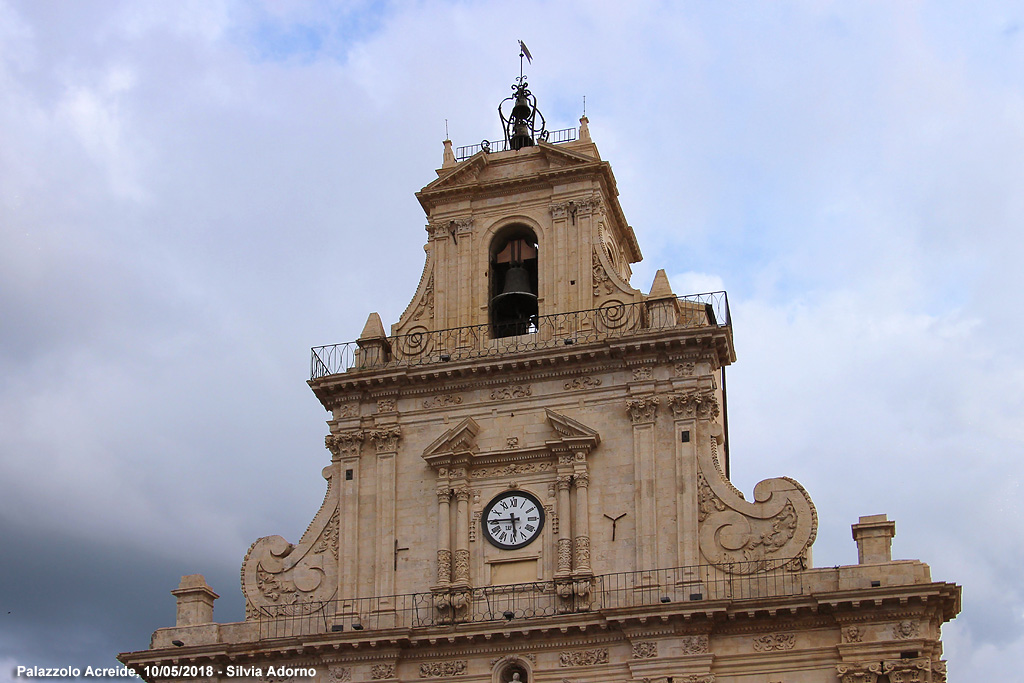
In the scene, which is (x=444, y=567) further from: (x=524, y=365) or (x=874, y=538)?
(x=874, y=538)

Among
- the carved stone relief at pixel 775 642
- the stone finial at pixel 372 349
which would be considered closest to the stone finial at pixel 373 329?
the stone finial at pixel 372 349

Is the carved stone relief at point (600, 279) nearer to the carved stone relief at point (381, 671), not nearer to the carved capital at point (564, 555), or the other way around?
the carved capital at point (564, 555)

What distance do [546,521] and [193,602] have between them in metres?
8.28

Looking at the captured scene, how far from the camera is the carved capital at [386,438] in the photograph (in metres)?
35.5

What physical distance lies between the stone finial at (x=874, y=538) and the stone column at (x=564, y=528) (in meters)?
5.90

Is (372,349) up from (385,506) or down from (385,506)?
up

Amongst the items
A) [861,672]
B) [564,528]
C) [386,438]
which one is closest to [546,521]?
[564,528]

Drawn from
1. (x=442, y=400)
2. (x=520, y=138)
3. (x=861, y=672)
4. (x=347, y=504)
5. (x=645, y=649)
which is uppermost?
(x=520, y=138)

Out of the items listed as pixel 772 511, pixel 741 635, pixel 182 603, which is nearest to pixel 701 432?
pixel 772 511

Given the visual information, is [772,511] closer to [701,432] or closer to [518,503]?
[701,432]

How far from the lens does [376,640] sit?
33.0 meters

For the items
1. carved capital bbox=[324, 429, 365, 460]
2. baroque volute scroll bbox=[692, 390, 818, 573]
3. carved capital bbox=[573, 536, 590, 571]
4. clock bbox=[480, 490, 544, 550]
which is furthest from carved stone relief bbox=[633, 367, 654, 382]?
carved capital bbox=[324, 429, 365, 460]

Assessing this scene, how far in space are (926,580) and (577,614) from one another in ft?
22.9

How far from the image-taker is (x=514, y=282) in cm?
3744
